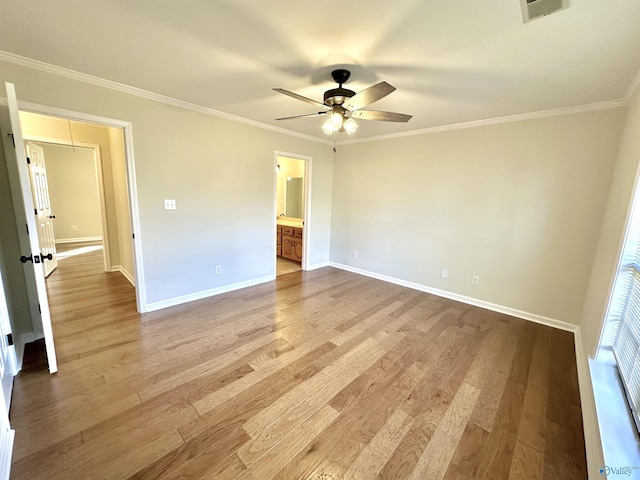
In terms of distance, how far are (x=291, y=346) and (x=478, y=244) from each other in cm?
282

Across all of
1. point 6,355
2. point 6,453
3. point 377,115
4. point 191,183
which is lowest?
point 6,453

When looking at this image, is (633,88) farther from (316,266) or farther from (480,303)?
(316,266)

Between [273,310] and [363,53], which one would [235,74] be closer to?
[363,53]

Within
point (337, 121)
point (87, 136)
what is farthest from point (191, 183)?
point (87, 136)

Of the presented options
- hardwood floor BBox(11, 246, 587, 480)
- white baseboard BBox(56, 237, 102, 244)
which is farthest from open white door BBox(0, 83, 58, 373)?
white baseboard BBox(56, 237, 102, 244)

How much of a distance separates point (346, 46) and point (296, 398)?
2522 millimetres

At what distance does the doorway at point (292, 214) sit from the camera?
485 centimetres

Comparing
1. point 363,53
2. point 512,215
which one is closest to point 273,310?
point 363,53

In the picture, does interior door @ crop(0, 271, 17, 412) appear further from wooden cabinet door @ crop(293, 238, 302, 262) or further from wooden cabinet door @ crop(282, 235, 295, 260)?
wooden cabinet door @ crop(282, 235, 295, 260)

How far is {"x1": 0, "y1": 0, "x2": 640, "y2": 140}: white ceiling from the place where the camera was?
146cm

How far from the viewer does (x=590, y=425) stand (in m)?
1.56

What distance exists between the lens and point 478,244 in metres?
3.53

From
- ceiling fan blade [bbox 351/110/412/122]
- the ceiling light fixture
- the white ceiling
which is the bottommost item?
the ceiling light fixture

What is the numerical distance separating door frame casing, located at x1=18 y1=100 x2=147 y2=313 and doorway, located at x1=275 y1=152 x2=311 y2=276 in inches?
83.3
